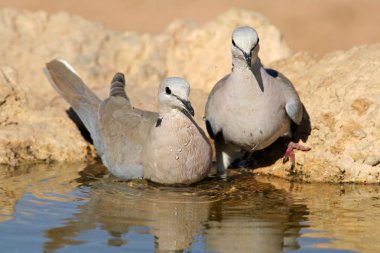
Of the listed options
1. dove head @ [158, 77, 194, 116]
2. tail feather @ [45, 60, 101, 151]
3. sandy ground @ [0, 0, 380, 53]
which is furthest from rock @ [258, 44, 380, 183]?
sandy ground @ [0, 0, 380, 53]

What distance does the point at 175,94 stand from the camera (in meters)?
6.89

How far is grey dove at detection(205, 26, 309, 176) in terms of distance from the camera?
7191 mm

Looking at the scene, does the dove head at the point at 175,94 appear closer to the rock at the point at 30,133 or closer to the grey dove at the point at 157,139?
the grey dove at the point at 157,139

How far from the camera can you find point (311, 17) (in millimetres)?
14000

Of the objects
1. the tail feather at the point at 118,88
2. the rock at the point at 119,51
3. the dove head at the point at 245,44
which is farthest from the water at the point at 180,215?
the rock at the point at 119,51

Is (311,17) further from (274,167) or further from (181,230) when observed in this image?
(181,230)

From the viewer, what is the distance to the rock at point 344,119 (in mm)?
7332

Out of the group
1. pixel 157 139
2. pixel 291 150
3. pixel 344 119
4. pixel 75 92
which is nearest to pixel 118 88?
pixel 75 92

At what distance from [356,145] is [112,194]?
2.10 meters

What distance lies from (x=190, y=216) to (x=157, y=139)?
43.7 inches

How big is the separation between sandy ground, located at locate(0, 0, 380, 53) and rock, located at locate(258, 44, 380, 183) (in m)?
4.74

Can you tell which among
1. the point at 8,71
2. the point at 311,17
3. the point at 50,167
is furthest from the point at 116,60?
the point at 311,17

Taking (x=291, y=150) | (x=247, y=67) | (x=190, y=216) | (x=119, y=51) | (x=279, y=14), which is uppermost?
(x=279, y=14)

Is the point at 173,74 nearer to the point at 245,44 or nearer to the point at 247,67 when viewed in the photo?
the point at 247,67
